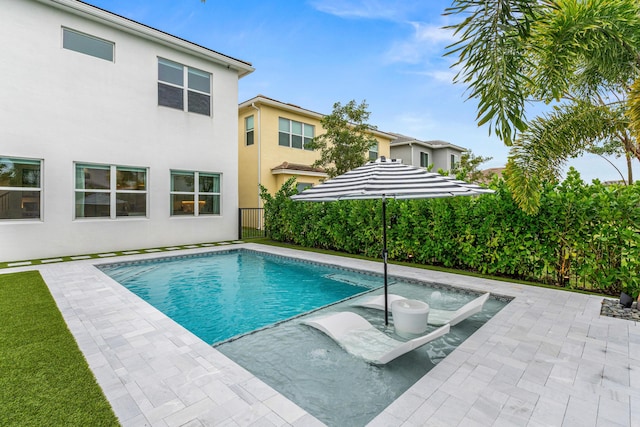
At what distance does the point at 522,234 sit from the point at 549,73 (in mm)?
3491

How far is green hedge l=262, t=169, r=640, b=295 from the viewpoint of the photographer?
20.1 feet

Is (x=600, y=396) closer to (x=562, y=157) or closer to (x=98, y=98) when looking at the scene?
(x=562, y=157)

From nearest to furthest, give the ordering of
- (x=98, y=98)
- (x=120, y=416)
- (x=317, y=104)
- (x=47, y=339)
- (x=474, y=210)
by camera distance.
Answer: (x=120, y=416) < (x=47, y=339) < (x=474, y=210) < (x=98, y=98) < (x=317, y=104)

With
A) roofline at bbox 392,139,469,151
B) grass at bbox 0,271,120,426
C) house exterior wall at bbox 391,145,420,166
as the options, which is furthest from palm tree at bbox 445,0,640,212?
house exterior wall at bbox 391,145,420,166

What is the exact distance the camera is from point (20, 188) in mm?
9570

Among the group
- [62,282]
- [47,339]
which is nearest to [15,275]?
[62,282]

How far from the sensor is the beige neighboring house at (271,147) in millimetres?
17781

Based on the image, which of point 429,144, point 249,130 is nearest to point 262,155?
point 249,130

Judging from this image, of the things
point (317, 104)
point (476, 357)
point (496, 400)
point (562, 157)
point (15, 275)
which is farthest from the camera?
point (317, 104)

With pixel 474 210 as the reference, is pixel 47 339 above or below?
below

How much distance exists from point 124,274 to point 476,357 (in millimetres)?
8685

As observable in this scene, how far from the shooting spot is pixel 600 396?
9.67ft

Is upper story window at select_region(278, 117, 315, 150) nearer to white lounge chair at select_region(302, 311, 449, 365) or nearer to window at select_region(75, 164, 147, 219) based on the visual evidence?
window at select_region(75, 164, 147, 219)

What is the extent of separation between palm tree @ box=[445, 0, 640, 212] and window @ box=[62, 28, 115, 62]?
11.9m
